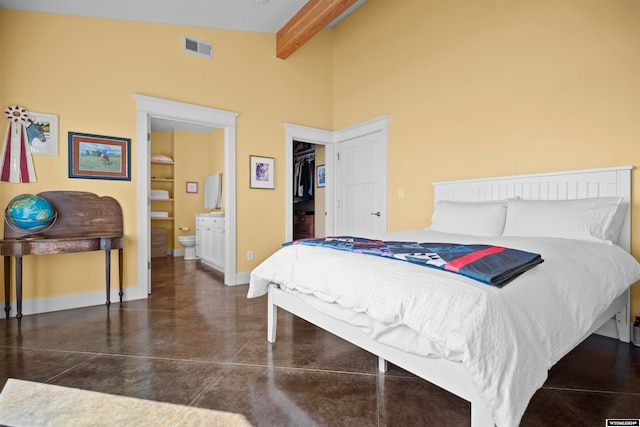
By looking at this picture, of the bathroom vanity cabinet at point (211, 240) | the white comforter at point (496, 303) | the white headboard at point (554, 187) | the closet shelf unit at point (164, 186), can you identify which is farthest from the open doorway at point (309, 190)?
the white comforter at point (496, 303)

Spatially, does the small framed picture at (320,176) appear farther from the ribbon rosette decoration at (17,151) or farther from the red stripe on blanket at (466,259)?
the red stripe on blanket at (466,259)

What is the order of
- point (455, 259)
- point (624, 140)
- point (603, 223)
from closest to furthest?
point (455, 259) < point (603, 223) < point (624, 140)

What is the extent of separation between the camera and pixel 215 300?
3260mm

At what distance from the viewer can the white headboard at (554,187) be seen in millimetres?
2195

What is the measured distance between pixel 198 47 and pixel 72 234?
2457mm

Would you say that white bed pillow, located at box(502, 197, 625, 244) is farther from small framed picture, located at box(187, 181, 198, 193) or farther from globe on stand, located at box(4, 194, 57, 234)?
small framed picture, located at box(187, 181, 198, 193)

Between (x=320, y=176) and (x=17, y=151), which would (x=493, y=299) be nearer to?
(x=17, y=151)

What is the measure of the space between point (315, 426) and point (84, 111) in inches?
135

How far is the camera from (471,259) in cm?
129

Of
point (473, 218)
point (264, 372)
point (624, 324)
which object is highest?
point (473, 218)

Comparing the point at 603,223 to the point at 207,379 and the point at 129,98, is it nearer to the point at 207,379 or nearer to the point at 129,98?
the point at 207,379

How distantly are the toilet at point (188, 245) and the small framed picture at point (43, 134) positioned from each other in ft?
10.2

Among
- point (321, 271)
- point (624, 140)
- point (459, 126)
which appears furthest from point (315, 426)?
point (459, 126)

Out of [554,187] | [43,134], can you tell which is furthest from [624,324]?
[43,134]
